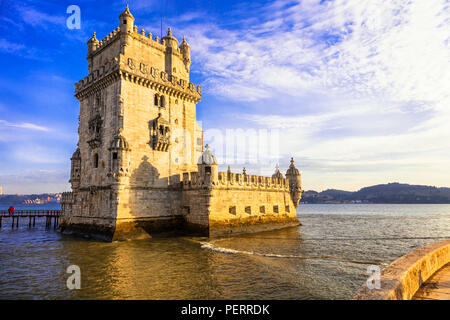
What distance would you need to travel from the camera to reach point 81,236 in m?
26.1

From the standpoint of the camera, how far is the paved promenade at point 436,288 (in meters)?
6.39

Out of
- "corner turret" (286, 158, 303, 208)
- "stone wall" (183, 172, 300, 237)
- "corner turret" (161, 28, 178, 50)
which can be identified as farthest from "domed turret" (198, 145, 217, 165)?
"corner turret" (286, 158, 303, 208)

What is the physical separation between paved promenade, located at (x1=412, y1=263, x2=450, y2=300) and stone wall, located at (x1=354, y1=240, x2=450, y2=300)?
100mm

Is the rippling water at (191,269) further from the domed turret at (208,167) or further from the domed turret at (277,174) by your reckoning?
the domed turret at (277,174)

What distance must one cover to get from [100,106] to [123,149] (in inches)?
249

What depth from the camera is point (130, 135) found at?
24328 mm

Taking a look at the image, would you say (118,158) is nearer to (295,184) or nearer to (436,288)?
(436,288)

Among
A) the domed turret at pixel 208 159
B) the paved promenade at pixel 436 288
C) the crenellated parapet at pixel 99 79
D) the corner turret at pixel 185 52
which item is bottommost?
the paved promenade at pixel 436 288

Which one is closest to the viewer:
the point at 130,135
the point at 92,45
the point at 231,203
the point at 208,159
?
the point at 130,135

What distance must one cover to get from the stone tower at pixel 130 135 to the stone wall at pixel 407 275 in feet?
66.1

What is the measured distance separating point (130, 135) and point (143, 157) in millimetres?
2247

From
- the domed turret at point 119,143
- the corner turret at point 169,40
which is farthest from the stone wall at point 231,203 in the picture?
the corner turret at point 169,40

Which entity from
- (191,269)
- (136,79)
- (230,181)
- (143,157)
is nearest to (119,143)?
(143,157)
